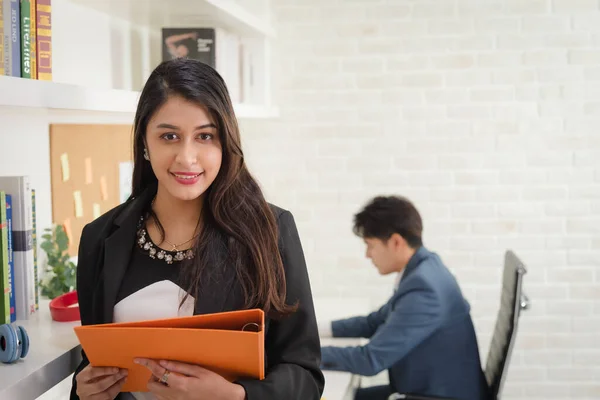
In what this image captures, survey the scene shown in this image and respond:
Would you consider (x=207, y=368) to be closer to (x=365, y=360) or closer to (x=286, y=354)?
(x=286, y=354)

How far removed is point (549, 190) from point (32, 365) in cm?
291

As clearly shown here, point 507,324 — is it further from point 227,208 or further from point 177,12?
point 177,12

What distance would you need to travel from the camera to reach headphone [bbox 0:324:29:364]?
1.36 meters

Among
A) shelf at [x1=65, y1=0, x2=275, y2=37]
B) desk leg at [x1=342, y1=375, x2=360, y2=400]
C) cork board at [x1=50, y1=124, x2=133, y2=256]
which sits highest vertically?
shelf at [x1=65, y1=0, x2=275, y2=37]

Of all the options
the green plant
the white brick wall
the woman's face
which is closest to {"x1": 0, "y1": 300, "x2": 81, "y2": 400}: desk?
the green plant

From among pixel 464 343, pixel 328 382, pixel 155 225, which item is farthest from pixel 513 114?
pixel 155 225

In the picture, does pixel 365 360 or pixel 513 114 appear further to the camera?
pixel 513 114

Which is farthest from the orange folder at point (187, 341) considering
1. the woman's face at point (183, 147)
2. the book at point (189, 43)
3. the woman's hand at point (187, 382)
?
the book at point (189, 43)

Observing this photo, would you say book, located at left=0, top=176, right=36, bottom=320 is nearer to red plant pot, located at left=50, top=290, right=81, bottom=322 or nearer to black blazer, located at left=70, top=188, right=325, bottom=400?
red plant pot, located at left=50, top=290, right=81, bottom=322

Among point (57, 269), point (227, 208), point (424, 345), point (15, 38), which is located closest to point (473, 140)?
point (424, 345)

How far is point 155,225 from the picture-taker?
158 centimetres

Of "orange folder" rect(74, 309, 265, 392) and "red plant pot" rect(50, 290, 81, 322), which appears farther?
"red plant pot" rect(50, 290, 81, 322)

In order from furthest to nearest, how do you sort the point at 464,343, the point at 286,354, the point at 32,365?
1. the point at 464,343
2. the point at 286,354
3. the point at 32,365

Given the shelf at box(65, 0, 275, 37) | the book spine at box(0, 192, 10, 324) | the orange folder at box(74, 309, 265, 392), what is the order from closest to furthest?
the orange folder at box(74, 309, 265, 392) < the book spine at box(0, 192, 10, 324) < the shelf at box(65, 0, 275, 37)
